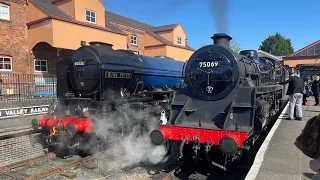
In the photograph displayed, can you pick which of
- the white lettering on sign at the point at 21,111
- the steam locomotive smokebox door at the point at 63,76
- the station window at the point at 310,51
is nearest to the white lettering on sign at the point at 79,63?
the steam locomotive smokebox door at the point at 63,76

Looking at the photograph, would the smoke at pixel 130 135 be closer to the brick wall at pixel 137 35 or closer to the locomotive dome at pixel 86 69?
the locomotive dome at pixel 86 69

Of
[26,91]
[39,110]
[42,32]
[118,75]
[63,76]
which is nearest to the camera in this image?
[118,75]

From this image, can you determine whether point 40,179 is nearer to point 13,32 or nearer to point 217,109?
point 217,109

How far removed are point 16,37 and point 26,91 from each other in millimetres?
4522

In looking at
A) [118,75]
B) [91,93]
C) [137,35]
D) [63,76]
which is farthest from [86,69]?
[137,35]

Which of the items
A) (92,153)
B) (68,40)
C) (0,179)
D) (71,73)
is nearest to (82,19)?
(68,40)

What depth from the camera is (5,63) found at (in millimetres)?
14773

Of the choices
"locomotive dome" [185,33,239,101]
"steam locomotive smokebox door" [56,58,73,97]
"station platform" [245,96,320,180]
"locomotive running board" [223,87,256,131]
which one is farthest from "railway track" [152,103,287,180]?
"steam locomotive smokebox door" [56,58,73,97]

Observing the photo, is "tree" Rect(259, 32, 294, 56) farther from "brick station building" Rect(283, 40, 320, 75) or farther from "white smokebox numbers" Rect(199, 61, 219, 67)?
"white smokebox numbers" Rect(199, 61, 219, 67)

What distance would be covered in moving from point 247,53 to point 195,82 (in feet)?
9.40

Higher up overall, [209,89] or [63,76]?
[63,76]

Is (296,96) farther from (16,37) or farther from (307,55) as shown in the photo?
(307,55)

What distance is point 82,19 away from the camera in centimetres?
1742

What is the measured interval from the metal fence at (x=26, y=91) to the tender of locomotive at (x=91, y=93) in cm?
343
